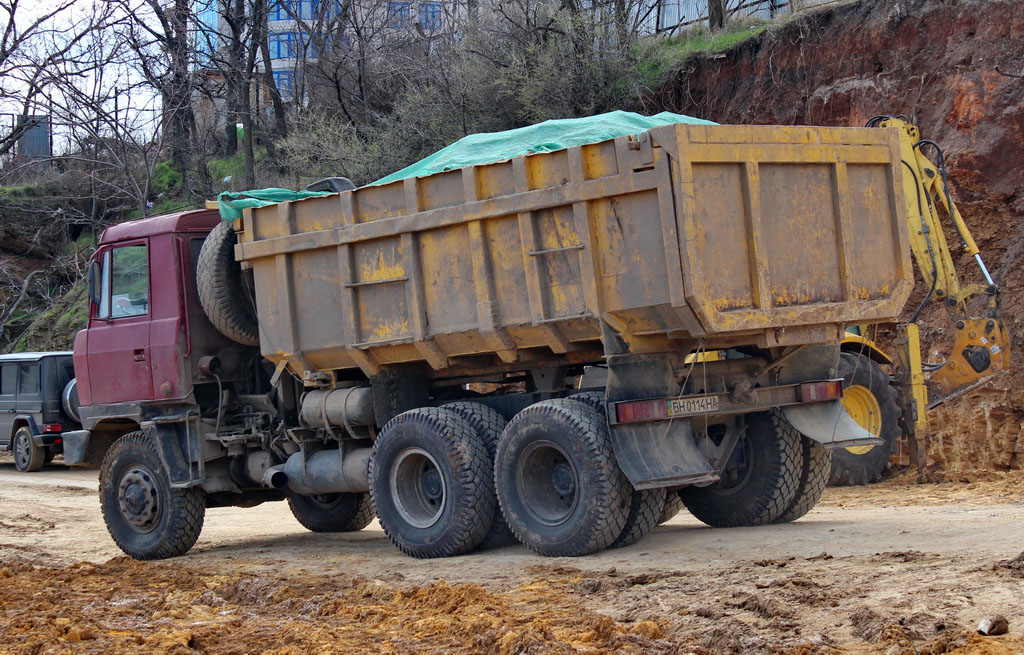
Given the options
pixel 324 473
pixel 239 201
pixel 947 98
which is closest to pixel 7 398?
pixel 239 201

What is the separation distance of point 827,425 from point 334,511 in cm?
510

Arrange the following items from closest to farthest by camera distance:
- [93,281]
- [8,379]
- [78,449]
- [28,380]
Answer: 1. [93,281]
2. [78,449]
3. [28,380]
4. [8,379]

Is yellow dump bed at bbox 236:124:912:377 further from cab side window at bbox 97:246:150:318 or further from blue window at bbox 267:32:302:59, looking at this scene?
blue window at bbox 267:32:302:59

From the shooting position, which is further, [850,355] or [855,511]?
[850,355]

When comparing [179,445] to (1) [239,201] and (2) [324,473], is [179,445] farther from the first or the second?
(1) [239,201]

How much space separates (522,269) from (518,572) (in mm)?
2084

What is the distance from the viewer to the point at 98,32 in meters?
27.8

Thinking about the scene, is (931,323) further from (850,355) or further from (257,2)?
(257,2)

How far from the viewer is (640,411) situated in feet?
26.3

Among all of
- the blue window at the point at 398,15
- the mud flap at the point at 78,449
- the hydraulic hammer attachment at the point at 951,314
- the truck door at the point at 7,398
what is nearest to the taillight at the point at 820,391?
the hydraulic hammer attachment at the point at 951,314

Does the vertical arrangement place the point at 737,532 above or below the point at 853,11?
below

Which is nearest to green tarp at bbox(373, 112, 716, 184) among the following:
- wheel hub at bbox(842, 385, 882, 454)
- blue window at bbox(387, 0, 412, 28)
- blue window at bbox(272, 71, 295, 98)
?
wheel hub at bbox(842, 385, 882, 454)

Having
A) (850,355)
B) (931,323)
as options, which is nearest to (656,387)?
(850,355)

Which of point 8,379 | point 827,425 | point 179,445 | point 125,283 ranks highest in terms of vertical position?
point 125,283
